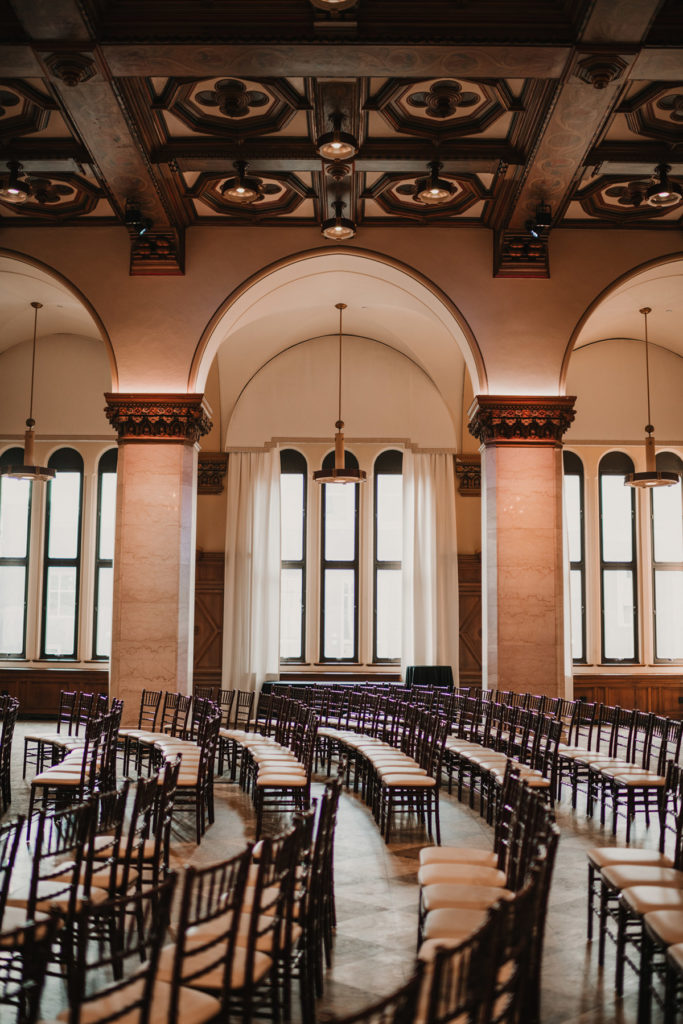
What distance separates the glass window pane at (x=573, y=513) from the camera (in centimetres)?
1717

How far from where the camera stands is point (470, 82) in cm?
875

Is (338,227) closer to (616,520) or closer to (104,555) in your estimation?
(104,555)

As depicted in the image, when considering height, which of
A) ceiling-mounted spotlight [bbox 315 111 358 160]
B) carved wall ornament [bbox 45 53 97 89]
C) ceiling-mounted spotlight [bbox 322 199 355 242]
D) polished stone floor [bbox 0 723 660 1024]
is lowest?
polished stone floor [bbox 0 723 660 1024]

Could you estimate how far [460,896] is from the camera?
4.21 meters

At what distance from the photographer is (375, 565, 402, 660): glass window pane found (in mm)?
17234

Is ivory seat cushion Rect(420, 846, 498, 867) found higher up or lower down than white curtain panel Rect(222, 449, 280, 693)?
lower down

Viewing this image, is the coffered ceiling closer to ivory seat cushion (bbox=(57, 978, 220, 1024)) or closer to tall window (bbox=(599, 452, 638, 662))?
tall window (bbox=(599, 452, 638, 662))

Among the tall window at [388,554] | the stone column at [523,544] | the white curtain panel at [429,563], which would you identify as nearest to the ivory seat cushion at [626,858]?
the stone column at [523,544]

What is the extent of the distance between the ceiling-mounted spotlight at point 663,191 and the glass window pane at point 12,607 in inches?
506

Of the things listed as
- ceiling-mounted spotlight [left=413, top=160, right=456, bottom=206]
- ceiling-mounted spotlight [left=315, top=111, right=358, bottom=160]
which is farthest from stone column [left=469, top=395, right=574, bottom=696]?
ceiling-mounted spotlight [left=315, top=111, right=358, bottom=160]

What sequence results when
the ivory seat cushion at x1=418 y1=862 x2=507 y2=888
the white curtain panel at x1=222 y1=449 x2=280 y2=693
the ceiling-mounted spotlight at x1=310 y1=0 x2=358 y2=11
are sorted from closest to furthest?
the ivory seat cushion at x1=418 y1=862 x2=507 y2=888, the ceiling-mounted spotlight at x1=310 y1=0 x2=358 y2=11, the white curtain panel at x1=222 y1=449 x2=280 y2=693

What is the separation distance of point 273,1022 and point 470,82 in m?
8.13

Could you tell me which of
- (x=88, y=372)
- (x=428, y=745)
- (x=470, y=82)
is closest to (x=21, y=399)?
(x=88, y=372)

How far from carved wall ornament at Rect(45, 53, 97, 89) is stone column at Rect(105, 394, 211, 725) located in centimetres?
469
